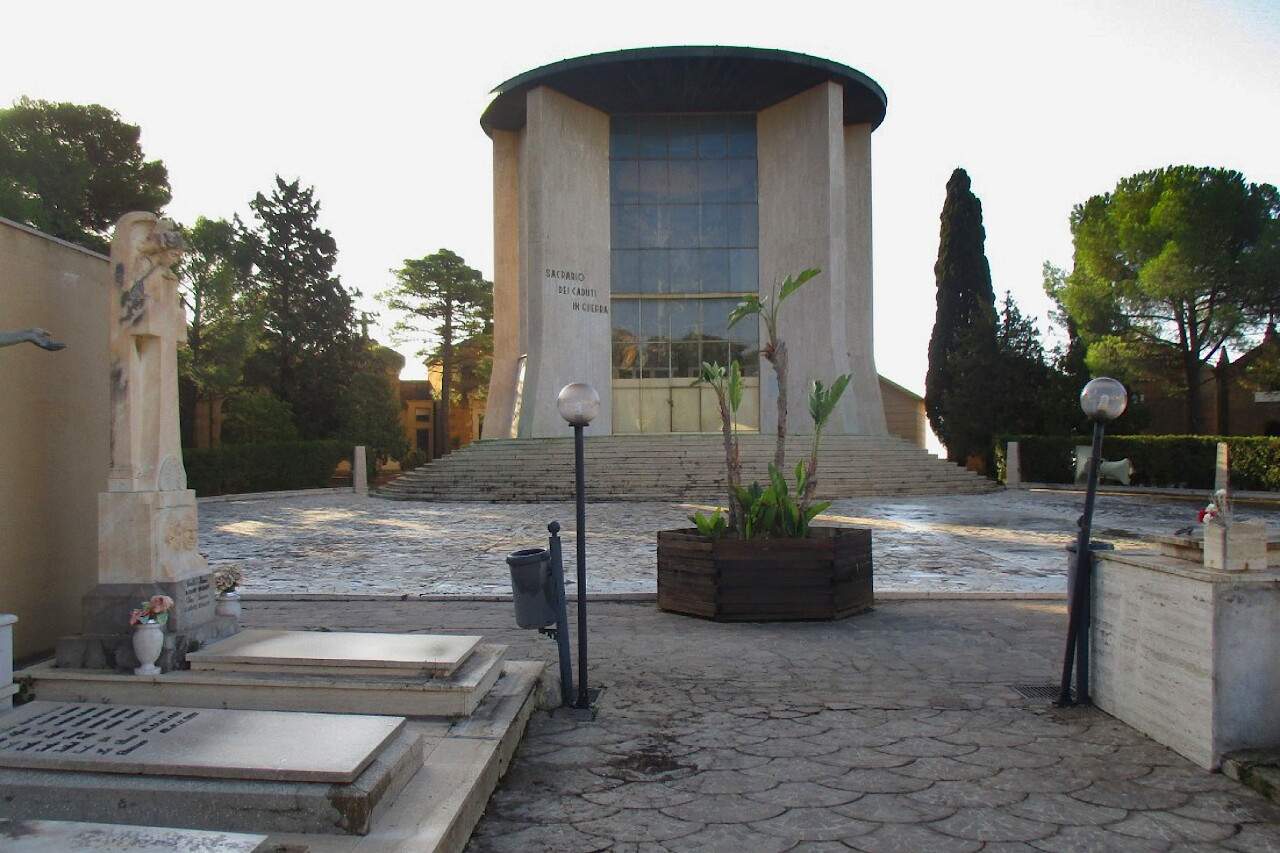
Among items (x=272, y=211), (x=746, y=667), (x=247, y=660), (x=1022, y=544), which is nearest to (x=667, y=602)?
(x=746, y=667)

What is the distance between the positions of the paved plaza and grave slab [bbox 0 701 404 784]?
0.58 m

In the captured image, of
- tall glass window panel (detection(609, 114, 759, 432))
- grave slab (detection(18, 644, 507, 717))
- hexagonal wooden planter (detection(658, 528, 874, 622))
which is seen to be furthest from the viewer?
tall glass window panel (detection(609, 114, 759, 432))

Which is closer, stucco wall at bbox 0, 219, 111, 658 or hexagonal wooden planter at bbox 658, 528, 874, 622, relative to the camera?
stucco wall at bbox 0, 219, 111, 658

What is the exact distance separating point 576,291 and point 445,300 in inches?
656

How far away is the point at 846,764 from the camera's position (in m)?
3.80

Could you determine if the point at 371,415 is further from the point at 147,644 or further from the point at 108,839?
the point at 108,839

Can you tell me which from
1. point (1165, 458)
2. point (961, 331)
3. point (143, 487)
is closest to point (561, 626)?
point (143, 487)

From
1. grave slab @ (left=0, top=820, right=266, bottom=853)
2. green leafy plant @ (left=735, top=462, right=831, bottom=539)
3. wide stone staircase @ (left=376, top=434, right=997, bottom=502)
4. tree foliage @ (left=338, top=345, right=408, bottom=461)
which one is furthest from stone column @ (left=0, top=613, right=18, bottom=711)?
tree foliage @ (left=338, top=345, right=408, bottom=461)

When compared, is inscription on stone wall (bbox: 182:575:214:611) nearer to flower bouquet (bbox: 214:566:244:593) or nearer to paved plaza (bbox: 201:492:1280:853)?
flower bouquet (bbox: 214:566:244:593)

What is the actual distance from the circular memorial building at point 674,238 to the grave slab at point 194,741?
888 inches

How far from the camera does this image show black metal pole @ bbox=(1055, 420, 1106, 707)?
4.66m

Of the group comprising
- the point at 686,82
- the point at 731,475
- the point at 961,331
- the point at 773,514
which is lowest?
the point at 773,514

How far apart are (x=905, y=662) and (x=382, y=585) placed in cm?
535

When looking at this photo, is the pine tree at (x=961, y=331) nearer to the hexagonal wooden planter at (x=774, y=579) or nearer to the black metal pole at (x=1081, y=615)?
the hexagonal wooden planter at (x=774, y=579)
